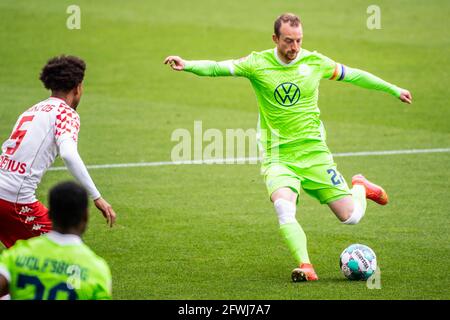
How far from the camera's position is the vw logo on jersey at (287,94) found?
9609 millimetres

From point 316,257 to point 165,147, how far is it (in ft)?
20.6

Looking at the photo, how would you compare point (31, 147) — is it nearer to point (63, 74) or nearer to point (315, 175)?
point (63, 74)

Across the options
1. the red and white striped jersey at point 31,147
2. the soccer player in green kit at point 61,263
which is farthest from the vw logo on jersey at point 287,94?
the soccer player in green kit at point 61,263

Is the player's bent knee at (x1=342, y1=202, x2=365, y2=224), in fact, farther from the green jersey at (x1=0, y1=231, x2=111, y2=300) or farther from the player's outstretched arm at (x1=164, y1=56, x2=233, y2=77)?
the green jersey at (x1=0, y1=231, x2=111, y2=300)

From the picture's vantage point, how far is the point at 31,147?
26.2 feet

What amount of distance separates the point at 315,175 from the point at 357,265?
3.27 ft

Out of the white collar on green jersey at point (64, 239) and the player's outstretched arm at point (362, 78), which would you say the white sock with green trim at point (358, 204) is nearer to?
the player's outstretched arm at point (362, 78)

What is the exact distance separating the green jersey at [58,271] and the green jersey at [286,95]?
414cm

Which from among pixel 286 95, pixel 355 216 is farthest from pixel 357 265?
pixel 286 95

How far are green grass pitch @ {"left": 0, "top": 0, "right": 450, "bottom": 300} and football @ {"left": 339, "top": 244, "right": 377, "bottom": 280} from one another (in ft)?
0.38

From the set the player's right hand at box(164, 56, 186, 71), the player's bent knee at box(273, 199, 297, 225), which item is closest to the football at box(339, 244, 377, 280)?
the player's bent knee at box(273, 199, 297, 225)

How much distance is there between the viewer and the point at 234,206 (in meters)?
12.6
